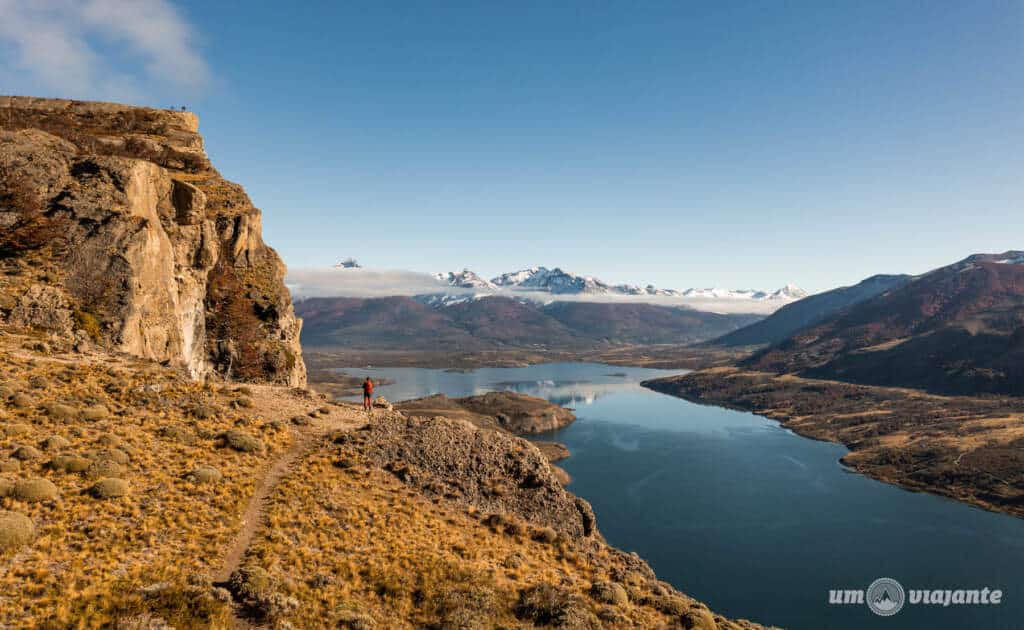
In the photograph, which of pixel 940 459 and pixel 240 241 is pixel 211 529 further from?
pixel 940 459

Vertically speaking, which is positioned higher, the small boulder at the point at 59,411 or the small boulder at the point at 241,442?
the small boulder at the point at 59,411

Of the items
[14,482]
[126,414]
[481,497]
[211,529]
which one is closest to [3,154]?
[126,414]

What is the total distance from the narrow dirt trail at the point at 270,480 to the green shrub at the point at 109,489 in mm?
5232

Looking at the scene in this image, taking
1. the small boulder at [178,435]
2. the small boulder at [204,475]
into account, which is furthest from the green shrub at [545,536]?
the small boulder at [178,435]

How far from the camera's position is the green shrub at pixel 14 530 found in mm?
17797

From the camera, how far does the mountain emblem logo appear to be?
83.4m

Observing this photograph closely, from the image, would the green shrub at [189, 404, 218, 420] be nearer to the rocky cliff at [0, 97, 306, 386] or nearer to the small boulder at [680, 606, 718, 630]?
the rocky cliff at [0, 97, 306, 386]

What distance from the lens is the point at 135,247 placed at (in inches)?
1688

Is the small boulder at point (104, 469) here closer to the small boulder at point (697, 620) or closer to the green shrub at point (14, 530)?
the green shrub at point (14, 530)

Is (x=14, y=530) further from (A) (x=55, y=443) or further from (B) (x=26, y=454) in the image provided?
(A) (x=55, y=443)

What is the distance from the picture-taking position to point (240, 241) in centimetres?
6606

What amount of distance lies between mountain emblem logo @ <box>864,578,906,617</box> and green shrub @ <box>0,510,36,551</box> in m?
109

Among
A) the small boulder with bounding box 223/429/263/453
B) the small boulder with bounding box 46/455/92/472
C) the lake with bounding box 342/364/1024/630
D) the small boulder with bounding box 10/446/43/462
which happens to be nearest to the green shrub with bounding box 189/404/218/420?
the small boulder with bounding box 223/429/263/453

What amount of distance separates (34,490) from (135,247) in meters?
28.5
